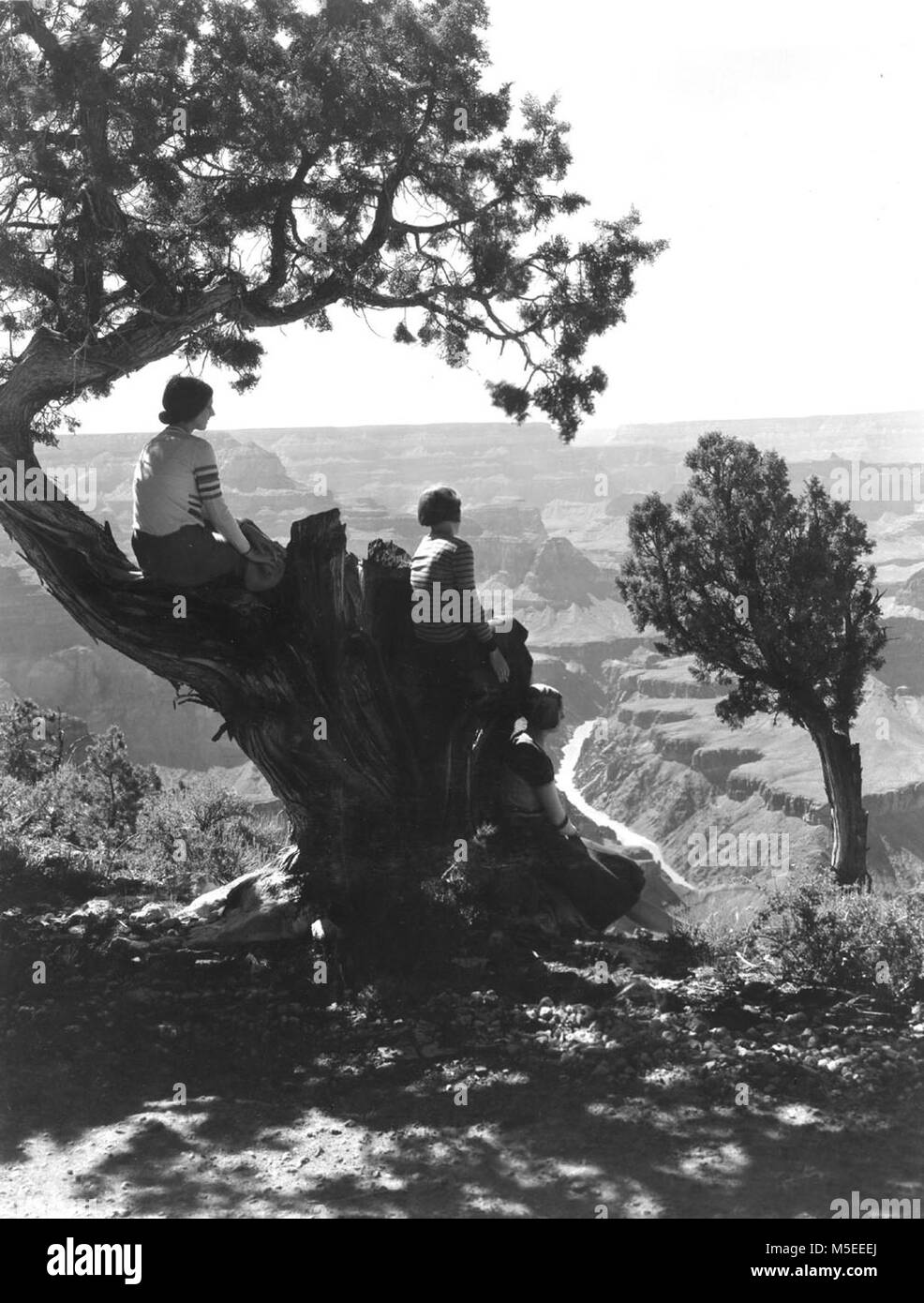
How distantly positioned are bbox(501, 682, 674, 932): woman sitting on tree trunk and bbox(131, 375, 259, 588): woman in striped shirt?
2.57m

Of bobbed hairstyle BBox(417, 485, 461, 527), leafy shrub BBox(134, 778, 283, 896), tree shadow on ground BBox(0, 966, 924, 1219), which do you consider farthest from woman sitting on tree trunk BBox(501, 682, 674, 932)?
leafy shrub BBox(134, 778, 283, 896)

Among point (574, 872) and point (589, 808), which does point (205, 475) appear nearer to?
point (574, 872)

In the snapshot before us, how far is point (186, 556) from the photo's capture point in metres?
8.34

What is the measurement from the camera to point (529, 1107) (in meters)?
6.45

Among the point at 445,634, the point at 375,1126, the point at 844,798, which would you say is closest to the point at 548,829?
the point at 445,634

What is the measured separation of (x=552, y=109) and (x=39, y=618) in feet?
379

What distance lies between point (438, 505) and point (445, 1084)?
4.24 meters

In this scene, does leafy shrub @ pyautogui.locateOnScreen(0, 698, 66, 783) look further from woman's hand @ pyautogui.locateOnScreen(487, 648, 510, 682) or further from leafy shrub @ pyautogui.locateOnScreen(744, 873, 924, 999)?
A: leafy shrub @ pyautogui.locateOnScreen(744, 873, 924, 999)

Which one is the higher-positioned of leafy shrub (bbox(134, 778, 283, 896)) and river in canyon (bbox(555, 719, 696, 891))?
leafy shrub (bbox(134, 778, 283, 896))

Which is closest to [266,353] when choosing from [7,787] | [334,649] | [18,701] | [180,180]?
[180,180]

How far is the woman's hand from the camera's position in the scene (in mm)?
9250

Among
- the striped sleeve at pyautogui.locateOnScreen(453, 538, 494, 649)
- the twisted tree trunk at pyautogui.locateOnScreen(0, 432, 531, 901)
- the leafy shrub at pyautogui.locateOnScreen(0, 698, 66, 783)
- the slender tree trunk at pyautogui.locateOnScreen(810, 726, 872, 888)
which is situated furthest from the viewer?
the leafy shrub at pyautogui.locateOnScreen(0, 698, 66, 783)

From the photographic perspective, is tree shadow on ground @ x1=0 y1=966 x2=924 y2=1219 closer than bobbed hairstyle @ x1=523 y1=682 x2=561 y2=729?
Yes

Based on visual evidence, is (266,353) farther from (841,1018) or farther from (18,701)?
(18,701)
